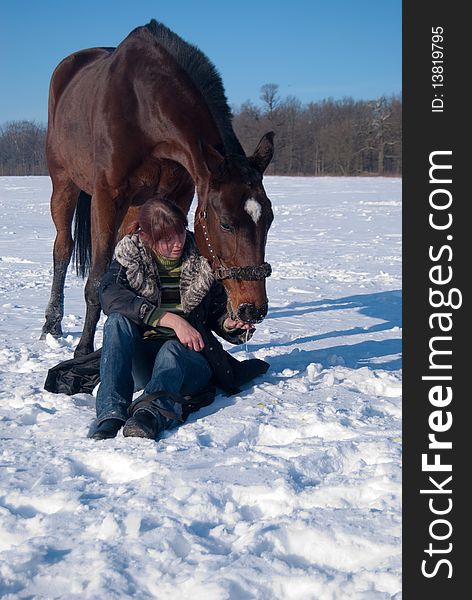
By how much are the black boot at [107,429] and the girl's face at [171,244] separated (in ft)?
3.00

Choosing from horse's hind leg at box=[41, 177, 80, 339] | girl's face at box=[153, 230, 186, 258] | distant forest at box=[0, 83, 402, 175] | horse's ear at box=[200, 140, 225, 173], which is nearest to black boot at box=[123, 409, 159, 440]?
girl's face at box=[153, 230, 186, 258]

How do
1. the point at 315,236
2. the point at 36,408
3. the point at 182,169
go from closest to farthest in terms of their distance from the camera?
the point at 36,408 → the point at 182,169 → the point at 315,236

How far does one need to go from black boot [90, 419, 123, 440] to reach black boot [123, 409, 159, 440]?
69 mm

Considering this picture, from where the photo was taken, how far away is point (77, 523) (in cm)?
215

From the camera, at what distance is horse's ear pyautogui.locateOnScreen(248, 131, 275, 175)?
350cm

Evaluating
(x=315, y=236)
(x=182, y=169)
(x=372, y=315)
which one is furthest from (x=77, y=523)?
(x=315, y=236)

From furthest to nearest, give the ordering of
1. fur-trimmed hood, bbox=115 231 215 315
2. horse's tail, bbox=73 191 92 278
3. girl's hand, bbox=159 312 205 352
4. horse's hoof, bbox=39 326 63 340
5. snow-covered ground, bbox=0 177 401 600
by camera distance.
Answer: horse's tail, bbox=73 191 92 278 → horse's hoof, bbox=39 326 63 340 → fur-trimmed hood, bbox=115 231 215 315 → girl's hand, bbox=159 312 205 352 → snow-covered ground, bbox=0 177 401 600

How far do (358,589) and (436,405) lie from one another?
2.17ft

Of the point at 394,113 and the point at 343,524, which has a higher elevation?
the point at 394,113

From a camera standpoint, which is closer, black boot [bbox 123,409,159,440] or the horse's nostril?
black boot [bbox 123,409,159,440]

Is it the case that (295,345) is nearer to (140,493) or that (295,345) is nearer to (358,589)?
(140,493)

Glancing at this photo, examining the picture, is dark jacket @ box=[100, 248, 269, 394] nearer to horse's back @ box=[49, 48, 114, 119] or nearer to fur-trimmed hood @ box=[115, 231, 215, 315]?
fur-trimmed hood @ box=[115, 231, 215, 315]

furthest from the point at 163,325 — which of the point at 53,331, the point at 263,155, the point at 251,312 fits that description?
the point at 53,331

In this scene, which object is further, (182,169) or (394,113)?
(394,113)
